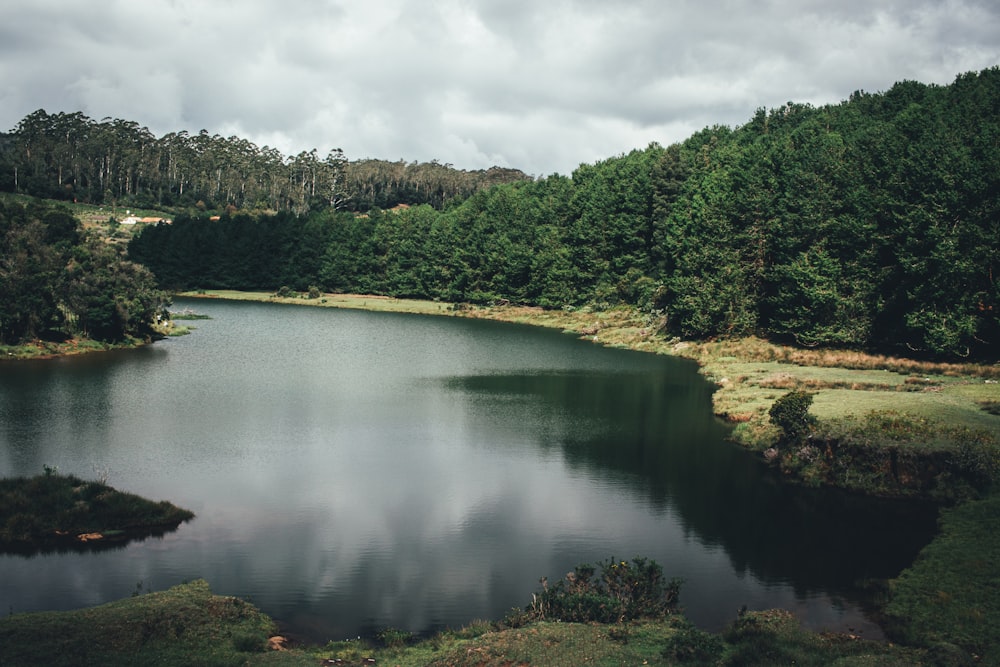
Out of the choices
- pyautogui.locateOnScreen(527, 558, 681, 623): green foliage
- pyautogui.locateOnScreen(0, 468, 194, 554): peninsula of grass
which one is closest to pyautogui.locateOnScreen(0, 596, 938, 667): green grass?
pyautogui.locateOnScreen(527, 558, 681, 623): green foliage

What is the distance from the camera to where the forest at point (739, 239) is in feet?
184

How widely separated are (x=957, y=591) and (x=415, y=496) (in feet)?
60.1

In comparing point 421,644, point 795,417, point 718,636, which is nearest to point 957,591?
point 718,636

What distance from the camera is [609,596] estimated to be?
20.0 m

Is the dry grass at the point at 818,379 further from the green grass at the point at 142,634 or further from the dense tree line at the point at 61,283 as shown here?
the dense tree line at the point at 61,283

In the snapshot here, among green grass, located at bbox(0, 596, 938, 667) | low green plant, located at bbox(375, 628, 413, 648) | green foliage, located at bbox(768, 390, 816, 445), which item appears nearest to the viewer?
green grass, located at bbox(0, 596, 938, 667)

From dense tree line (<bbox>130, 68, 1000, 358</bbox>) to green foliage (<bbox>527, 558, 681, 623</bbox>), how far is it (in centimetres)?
4329

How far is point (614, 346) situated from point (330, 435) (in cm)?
4724

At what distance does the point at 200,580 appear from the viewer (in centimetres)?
2103

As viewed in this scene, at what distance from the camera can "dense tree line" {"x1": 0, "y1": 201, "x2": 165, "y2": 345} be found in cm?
5753

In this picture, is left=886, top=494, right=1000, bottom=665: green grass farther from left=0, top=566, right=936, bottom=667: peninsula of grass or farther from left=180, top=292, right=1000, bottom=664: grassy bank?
left=0, top=566, right=936, bottom=667: peninsula of grass

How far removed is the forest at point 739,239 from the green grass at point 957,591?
107 feet

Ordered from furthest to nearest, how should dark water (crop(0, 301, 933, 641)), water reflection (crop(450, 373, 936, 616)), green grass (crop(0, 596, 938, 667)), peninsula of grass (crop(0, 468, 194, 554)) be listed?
water reflection (crop(450, 373, 936, 616)) < peninsula of grass (crop(0, 468, 194, 554)) < dark water (crop(0, 301, 933, 641)) < green grass (crop(0, 596, 938, 667))

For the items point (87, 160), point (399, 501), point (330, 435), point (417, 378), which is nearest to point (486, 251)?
point (417, 378)
